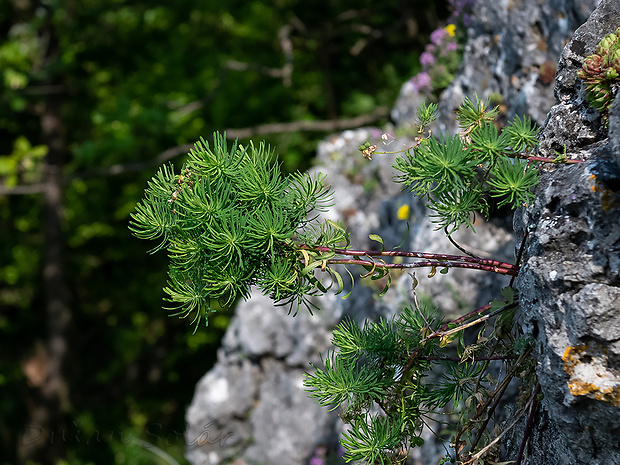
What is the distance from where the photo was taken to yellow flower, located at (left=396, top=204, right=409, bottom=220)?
4479mm

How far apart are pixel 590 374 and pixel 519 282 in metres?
0.34

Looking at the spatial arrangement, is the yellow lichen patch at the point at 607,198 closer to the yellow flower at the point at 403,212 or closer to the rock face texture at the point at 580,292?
the rock face texture at the point at 580,292

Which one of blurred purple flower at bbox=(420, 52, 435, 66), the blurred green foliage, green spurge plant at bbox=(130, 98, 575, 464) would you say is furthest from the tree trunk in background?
green spurge plant at bbox=(130, 98, 575, 464)

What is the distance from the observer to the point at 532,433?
1924 mm

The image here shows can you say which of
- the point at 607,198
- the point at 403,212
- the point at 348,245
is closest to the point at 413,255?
the point at 348,245

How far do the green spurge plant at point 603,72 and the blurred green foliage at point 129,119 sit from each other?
501 cm

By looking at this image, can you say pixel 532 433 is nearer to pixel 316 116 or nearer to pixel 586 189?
pixel 586 189

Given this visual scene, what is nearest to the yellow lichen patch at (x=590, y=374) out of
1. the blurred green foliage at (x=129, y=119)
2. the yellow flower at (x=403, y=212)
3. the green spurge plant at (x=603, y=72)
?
the green spurge plant at (x=603, y=72)

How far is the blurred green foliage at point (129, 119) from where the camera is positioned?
25.4 ft

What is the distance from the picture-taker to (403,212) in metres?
4.52

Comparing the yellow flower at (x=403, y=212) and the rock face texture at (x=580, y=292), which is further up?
the yellow flower at (x=403, y=212)

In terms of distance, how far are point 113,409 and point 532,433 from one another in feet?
34.8

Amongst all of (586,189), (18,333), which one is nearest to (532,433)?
(586,189)

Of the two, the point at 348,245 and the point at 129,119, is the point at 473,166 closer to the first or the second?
the point at 348,245
